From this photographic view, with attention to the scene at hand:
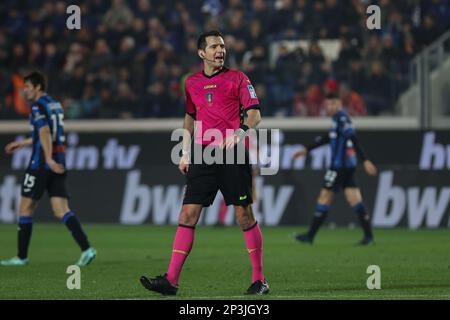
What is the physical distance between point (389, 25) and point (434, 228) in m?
4.95

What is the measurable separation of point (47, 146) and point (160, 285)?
4.13 meters

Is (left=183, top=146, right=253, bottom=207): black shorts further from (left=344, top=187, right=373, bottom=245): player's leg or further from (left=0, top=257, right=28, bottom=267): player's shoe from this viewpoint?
(left=344, top=187, right=373, bottom=245): player's leg

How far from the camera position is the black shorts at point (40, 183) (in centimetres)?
1357

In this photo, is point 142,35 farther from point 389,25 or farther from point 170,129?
point 389,25

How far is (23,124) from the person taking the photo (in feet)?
79.3

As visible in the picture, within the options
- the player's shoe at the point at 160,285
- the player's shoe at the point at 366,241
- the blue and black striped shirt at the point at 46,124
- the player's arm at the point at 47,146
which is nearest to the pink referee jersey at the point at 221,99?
the player's shoe at the point at 160,285

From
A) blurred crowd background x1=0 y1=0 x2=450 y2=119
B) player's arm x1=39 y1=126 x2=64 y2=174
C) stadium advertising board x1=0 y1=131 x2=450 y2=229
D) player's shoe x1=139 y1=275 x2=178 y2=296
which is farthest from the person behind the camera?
blurred crowd background x1=0 y1=0 x2=450 y2=119

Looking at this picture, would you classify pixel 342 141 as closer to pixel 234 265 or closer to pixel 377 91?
pixel 234 265

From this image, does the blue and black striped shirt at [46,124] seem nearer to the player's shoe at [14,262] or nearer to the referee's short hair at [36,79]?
the referee's short hair at [36,79]

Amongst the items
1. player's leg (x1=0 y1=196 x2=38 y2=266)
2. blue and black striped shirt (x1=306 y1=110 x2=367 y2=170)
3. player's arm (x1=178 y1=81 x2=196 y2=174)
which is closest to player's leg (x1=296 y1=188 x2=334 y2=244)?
blue and black striped shirt (x1=306 y1=110 x2=367 y2=170)

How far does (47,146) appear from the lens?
1336 centimetres

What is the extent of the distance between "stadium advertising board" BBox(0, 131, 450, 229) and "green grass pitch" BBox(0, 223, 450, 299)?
62 cm

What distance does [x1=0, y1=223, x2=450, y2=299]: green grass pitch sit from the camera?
10227 mm
